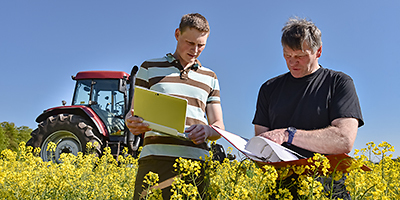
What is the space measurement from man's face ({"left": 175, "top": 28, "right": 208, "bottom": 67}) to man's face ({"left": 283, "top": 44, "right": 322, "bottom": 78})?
54cm

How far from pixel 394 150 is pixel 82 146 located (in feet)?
18.6

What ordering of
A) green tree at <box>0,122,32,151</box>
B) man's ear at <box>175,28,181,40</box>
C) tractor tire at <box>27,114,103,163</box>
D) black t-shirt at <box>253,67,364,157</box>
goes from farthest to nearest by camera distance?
green tree at <box>0,122,32,151</box>, tractor tire at <box>27,114,103,163</box>, man's ear at <box>175,28,181,40</box>, black t-shirt at <box>253,67,364,157</box>

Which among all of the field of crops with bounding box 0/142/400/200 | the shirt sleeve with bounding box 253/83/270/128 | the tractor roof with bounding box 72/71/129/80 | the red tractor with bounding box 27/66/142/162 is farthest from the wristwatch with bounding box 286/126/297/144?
the tractor roof with bounding box 72/71/129/80

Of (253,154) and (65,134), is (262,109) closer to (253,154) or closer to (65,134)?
(253,154)

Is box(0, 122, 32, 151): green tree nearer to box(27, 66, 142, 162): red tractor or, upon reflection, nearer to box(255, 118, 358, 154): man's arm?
box(27, 66, 142, 162): red tractor

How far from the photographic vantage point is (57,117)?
6.68m

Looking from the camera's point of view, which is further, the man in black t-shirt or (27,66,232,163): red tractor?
(27,66,232,163): red tractor

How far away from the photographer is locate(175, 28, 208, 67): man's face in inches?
80.0

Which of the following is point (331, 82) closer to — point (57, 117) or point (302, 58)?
point (302, 58)

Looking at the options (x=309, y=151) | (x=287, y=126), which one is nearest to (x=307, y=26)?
(x=287, y=126)

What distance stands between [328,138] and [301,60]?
1.47 ft

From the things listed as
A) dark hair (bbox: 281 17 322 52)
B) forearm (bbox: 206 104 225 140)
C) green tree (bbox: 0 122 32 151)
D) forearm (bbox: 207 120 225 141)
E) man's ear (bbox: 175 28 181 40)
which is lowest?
green tree (bbox: 0 122 32 151)

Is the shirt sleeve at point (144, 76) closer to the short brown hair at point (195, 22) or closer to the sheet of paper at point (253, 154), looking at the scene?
the short brown hair at point (195, 22)

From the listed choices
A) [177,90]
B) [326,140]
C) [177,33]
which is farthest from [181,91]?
[326,140]
